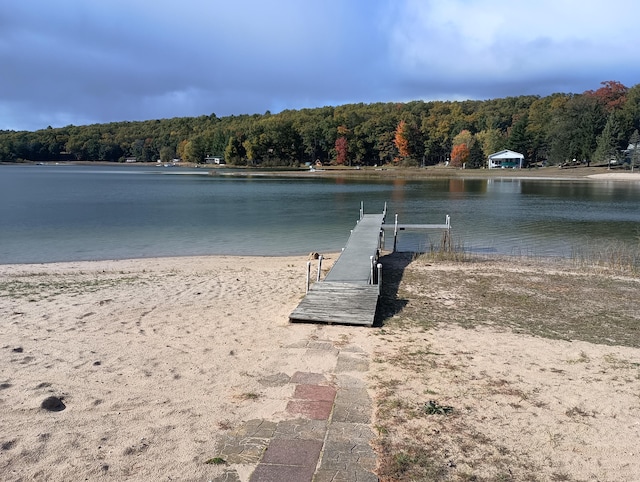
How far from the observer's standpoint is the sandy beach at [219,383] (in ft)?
12.9

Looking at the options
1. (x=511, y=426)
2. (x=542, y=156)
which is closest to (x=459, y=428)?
(x=511, y=426)

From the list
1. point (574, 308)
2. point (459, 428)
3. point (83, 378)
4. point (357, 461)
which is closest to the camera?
point (357, 461)

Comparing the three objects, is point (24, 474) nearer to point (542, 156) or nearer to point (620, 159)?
point (620, 159)

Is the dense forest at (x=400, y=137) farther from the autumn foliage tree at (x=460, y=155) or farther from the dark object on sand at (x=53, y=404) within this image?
the dark object on sand at (x=53, y=404)

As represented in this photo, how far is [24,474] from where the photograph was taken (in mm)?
3578

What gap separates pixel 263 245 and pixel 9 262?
8023 mm

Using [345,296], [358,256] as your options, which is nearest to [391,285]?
[358,256]

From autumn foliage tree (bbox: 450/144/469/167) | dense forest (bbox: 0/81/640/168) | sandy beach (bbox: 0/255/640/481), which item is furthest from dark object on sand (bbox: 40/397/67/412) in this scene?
autumn foliage tree (bbox: 450/144/469/167)

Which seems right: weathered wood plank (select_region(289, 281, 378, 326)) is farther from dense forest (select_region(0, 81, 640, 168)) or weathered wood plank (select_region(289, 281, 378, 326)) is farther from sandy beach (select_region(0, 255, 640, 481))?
dense forest (select_region(0, 81, 640, 168))

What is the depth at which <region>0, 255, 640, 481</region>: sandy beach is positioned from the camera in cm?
392

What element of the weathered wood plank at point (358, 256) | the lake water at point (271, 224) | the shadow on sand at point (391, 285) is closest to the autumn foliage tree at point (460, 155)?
the lake water at point (271, 224)

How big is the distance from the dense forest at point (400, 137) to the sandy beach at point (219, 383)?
7845 centimetres

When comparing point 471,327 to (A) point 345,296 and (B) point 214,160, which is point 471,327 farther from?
(B) point 214,160

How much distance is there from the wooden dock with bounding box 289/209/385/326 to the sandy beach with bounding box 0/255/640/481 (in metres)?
0.26
